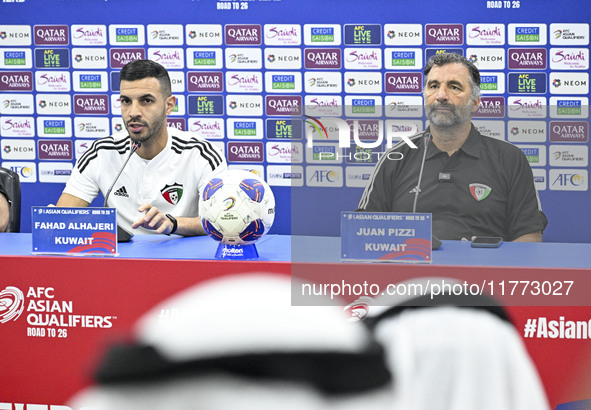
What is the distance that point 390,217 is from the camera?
1604mm

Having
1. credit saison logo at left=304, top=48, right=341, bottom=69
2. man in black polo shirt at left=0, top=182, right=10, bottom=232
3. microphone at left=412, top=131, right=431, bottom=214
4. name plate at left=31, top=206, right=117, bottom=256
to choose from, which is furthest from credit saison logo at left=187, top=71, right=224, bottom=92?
name plate at left=31, top=206, right=117, bottom=256

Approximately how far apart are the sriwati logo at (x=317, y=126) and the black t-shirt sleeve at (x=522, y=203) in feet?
2.60

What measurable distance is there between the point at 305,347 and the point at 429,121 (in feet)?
2.62

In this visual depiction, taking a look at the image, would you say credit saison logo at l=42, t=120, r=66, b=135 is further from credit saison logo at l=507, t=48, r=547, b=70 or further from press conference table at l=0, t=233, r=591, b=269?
credit saison logo at l=507, t=48, r=547, b=70

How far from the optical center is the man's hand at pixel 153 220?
1.95 meters

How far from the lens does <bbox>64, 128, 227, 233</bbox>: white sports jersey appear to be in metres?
2.66

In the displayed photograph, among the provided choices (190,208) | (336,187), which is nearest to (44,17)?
(190,208)

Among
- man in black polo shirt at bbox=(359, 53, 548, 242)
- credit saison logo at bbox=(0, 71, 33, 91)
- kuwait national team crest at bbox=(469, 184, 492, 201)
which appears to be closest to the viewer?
man in black polo shirt at bbox=(359, 53, 548, 242)

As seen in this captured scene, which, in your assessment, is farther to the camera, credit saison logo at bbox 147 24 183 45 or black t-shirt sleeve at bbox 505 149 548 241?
credit saison logo at bbox 147 24 183 45

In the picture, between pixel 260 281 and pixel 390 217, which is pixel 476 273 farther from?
pixel 260 281

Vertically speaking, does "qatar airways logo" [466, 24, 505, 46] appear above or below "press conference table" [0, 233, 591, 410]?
above

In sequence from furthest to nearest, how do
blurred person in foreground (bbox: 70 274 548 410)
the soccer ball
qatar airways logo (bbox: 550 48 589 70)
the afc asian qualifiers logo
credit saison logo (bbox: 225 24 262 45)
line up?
1. credit saison logo (bbox: 225 24 262 45)
2. qatar airways logo (bbox: 550 48 589 70)
3. the afc asian qualifiers logo
4. the soccer ball
5. blurred person in foreground (bbox: 70 274 548 410)

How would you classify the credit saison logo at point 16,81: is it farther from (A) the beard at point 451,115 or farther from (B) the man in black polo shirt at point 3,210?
(A) the beard at point 451,115

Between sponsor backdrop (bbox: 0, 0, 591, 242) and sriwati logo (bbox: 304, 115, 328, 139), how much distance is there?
197 centimetres
